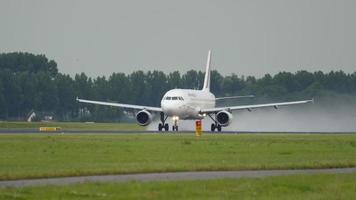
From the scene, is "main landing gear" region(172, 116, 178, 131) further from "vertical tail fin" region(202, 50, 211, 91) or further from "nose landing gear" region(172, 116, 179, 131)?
"vertical tail fin" region(202, 50, 211, 91)

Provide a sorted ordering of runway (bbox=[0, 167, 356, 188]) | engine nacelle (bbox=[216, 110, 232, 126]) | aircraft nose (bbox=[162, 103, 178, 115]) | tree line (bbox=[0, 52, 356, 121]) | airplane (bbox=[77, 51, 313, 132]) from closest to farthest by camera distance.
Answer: runway (bbox=[0, 167, 356, 188])
aircraft nose (bbox=[162, 103, 178, 115])
airplane (bbox=[77, 51, 313, 132])
engine nacelle (bbox=[216, 110, 232, 126])
tree line (bbox=[0, 52, 356, 121])

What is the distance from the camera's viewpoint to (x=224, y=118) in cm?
9581

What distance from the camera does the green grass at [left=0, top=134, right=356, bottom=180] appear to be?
36.8 m

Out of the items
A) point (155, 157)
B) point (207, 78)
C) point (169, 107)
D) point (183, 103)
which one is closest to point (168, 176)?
point (155, 157)

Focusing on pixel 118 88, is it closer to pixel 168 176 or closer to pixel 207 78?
pixel 207 78

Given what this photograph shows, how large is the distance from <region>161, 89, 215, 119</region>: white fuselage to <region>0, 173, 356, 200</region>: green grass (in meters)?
60.9

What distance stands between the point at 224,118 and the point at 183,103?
13.8ft

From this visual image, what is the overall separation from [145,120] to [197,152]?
Answer: 1825 inches

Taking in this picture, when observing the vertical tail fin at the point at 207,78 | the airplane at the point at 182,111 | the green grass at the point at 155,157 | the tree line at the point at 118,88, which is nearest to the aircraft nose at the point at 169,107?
the airplane at the point at 182,111

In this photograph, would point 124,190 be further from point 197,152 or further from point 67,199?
point 197,152

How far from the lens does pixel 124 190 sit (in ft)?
95.0

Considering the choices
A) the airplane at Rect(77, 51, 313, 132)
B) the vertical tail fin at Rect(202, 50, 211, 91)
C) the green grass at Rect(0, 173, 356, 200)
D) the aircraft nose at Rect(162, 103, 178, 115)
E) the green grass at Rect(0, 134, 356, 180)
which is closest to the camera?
the green grass at Rect(0, 173, 356, 200)

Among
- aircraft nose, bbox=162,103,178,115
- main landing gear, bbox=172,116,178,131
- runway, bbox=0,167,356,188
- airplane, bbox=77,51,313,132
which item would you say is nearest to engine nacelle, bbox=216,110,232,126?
airplane, bbox=77,51,313,132

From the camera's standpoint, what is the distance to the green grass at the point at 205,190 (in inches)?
1089
